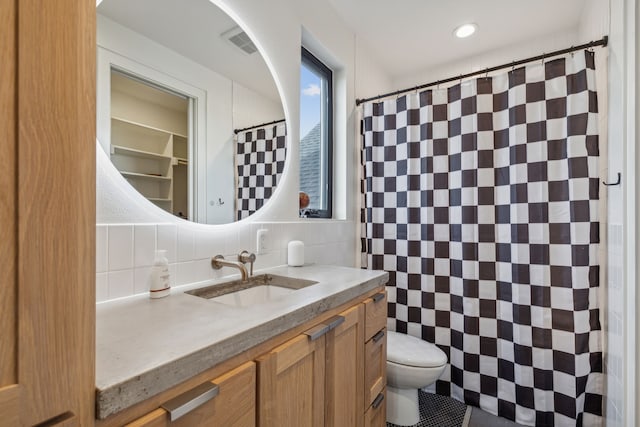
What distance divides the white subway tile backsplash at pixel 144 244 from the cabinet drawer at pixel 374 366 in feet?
2.74

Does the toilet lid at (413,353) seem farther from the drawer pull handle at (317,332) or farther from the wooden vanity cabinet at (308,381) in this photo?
the drawer pull handle at (317,332)

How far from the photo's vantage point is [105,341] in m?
0.54

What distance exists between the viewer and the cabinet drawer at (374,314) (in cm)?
110

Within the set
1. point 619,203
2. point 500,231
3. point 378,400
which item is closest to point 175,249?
point 378,400

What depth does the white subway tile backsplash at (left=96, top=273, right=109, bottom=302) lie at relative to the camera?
2.58 feet

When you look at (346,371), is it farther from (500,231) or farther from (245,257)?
(500,231)

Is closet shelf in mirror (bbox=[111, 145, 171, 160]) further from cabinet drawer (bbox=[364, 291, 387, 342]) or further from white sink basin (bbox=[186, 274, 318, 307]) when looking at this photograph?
cabinet drawer (bbox=[364, 291, 387, 342])

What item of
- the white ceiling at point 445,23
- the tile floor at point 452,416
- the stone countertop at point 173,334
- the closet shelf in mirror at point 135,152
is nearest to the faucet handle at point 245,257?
the stone countertop at point 173,334

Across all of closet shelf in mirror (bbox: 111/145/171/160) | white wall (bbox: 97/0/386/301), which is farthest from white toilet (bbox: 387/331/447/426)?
closet shelf in mirror (bbox: 111/145/171/160)

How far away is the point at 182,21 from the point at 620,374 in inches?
84.2

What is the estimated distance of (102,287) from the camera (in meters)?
0.80

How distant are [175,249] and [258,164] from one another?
53 centimetres

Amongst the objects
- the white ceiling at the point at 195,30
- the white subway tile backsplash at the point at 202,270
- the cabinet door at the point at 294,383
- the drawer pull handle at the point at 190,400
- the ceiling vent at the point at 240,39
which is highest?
the ceiling vent at the point at 240,39

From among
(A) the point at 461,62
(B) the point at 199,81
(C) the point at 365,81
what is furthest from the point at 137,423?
(A) the point at 461,62
